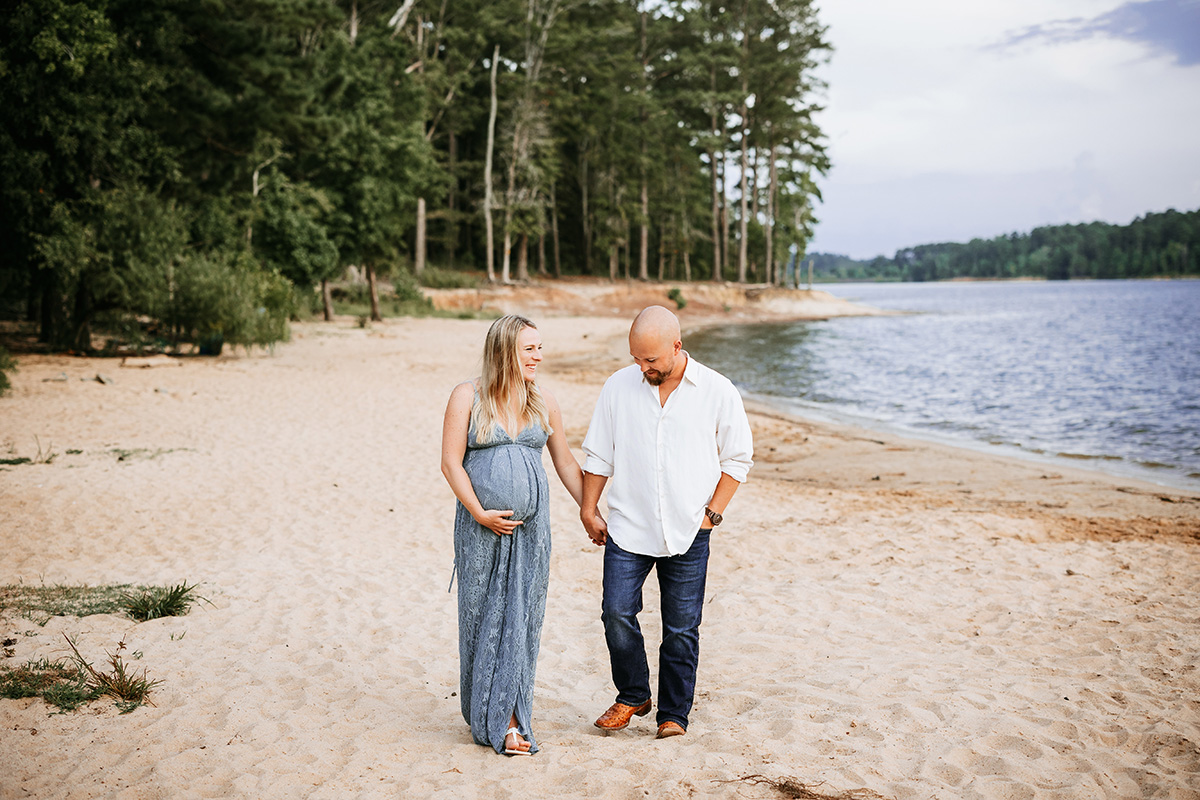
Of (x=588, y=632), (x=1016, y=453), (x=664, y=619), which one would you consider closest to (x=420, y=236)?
(x=1016, y=453)

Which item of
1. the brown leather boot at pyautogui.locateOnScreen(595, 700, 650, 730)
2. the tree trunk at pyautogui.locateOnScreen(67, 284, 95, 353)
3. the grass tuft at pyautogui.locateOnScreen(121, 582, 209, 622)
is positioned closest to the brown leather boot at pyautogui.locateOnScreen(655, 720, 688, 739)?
the brown leather boot at pyautogui.locateOnScreen(595, 700, 650, 730)

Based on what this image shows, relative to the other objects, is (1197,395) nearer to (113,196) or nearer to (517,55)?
(113,196)

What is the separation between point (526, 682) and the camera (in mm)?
3740

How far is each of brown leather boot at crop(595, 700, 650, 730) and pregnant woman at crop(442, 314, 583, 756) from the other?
42 cm

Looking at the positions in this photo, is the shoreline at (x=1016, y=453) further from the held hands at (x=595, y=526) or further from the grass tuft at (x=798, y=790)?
the held hands at (x=595, y=526)

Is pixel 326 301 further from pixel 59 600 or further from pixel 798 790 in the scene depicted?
pixel 798 790

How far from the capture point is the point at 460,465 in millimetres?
3568

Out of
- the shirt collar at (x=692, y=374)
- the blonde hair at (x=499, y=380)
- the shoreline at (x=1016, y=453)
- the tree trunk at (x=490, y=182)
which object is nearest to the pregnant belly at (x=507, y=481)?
the blonde hair at (x=499, y=380)

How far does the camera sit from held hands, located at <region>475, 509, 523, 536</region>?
3.52 metres

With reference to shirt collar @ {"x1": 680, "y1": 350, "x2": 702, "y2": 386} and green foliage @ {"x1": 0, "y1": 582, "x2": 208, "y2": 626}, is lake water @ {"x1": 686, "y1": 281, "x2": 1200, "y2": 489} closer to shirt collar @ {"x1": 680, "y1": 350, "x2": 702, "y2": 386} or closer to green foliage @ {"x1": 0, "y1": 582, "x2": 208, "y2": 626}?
shirt collar @ {"x1": 680, "y1": 350, "x2": 702, "y2": 386}

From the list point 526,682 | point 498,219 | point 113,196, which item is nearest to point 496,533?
point 526,682

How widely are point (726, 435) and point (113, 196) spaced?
17880 millimetres

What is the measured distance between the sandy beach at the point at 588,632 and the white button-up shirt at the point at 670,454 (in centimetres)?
106

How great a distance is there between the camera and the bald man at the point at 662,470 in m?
3.60
